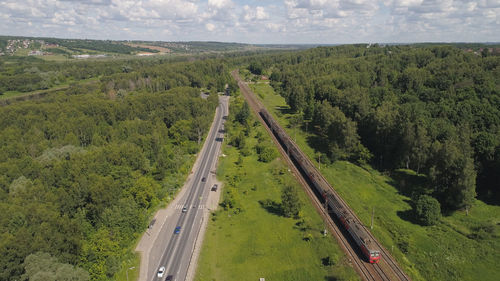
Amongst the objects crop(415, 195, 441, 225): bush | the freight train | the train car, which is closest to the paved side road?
the freight train

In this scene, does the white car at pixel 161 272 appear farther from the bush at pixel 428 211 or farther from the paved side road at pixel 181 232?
the bush at pixel 428 211

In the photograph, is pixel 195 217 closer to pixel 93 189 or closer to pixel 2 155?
pixel 93 189

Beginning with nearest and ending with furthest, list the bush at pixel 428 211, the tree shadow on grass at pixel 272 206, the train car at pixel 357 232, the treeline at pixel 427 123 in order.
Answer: the train car at pixel 357 232
the bush at pixel 428 211
the tree shadow on grass at pixel 272 206
the treeline at pixel 427 123

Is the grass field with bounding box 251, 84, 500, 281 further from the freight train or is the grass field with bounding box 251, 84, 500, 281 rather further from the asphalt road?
the asphalt road

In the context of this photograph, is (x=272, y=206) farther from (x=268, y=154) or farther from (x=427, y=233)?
(x=427, y=233)

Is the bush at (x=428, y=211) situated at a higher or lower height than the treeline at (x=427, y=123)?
lower

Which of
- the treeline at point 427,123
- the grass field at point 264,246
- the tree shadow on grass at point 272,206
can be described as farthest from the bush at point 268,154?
the tree shadow on grass at point 272,206

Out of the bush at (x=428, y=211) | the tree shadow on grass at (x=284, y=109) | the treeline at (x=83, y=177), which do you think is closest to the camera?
the treeline at (x=83, y=177)

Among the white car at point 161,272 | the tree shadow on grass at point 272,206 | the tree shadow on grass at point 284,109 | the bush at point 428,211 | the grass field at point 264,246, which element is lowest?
the white car at point 161,272
